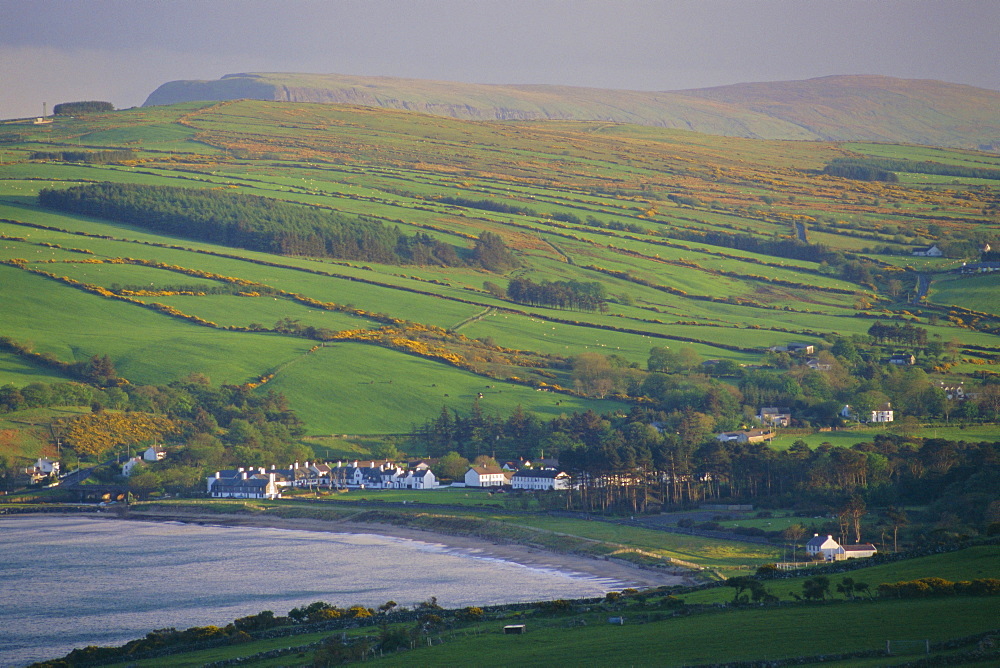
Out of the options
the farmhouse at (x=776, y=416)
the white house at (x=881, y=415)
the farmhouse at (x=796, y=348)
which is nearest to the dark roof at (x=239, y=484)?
the farmhouse at (x=776, y=416)

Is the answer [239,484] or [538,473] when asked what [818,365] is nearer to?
[538,473]

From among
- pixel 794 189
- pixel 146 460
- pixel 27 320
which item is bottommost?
pixel 146 460

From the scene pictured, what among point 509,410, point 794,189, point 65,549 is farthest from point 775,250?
point 65,549

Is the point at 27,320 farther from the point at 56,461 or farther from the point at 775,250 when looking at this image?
the point at 775,250

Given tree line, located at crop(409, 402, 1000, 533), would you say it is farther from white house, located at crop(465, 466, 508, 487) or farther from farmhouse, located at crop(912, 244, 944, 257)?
farmhouse, located at crop(912, 244, 944, 257)

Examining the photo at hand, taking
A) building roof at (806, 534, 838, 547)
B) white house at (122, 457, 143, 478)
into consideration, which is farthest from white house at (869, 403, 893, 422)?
white house at (122, 457, 143, 478)

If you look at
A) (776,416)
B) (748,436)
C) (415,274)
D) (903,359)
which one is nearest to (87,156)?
(415,274)
